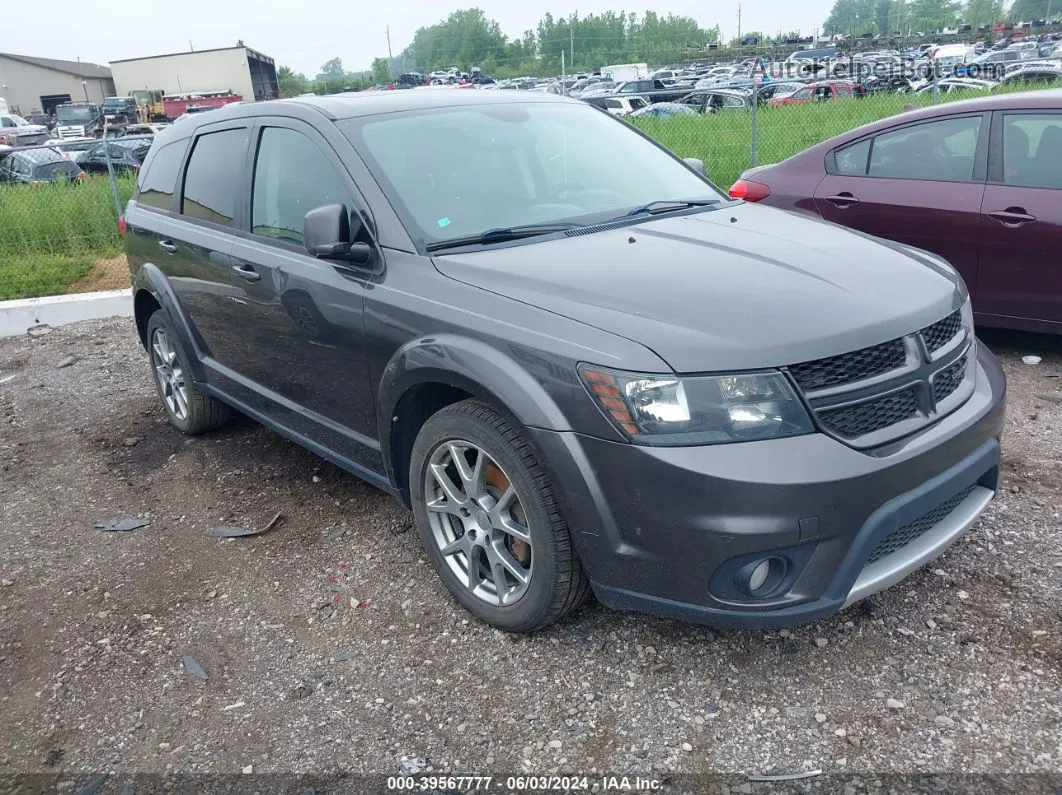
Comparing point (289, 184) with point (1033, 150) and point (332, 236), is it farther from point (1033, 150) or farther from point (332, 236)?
point (1033, 150)

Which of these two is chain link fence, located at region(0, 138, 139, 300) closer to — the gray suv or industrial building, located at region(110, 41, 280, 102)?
the gray suv

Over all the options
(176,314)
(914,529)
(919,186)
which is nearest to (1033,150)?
(919,186)

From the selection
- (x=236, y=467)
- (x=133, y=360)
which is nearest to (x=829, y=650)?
(x=236, y=467)

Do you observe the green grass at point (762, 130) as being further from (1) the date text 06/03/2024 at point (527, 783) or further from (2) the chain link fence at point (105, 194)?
(1) the date text 06/03/2024 at point (527, 783)

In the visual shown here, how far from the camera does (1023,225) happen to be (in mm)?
5070

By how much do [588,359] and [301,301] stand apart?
1.57 meters

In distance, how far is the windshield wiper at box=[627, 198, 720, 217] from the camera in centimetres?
368

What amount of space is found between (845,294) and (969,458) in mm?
642

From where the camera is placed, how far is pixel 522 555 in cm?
303

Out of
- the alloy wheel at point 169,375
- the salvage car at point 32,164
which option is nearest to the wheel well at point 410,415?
the alloy wheel at point 169,375

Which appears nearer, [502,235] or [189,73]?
[502,235]

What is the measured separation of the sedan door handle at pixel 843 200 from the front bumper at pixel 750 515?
340 cm

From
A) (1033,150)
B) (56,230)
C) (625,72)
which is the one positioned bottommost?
(56,230)

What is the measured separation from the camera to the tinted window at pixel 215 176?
425cm
